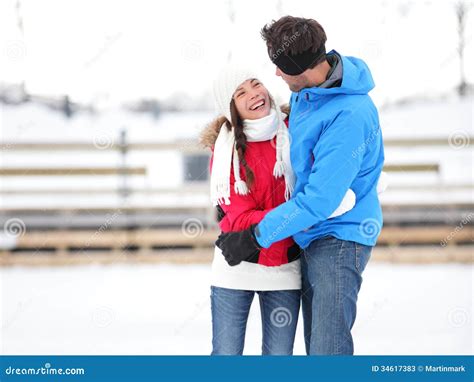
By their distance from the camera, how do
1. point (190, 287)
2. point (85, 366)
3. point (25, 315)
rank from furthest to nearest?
point (190, 287), point (25, 315), point (85, 366)

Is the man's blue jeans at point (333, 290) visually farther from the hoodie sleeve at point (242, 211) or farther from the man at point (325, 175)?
the hoodie sleeve at point (242, 211)

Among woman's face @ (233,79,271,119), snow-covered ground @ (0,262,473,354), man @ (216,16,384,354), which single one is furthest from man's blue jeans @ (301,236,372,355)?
snow-covered ground @ (0,262,473,354)

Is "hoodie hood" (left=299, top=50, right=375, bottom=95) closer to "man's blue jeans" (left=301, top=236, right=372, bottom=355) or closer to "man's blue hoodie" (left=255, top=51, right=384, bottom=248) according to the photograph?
"man's blue hoodie" (left=255, top=51, right=384, bottom=248)

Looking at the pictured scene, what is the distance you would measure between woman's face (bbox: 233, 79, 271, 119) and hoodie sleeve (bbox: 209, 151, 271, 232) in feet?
0.47

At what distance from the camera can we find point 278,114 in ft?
4.33

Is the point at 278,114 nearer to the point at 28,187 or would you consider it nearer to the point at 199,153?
the point at 199,153

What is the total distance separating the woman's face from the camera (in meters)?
1.30

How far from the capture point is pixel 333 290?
1.25 metres

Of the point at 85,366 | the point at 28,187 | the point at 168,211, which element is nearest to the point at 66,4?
the point at 28,187

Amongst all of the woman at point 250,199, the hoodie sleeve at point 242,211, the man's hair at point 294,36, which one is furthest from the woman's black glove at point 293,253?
the man's hair at point 294,36

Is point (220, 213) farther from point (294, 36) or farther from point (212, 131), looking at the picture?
point (294, 36)

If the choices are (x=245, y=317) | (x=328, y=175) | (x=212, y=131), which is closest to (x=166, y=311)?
(x=245, y=317)

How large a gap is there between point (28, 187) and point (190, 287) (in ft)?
5.19

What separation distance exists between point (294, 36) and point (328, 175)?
29cm
